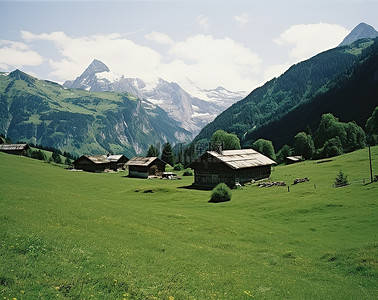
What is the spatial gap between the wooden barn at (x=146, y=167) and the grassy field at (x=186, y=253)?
7286cm

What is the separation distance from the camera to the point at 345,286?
1825 centimetres

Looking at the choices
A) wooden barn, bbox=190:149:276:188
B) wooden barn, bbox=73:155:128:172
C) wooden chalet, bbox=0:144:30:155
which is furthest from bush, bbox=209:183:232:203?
wooden chalet, bbox=0:144:30:155

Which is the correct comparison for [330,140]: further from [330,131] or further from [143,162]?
[143,162]

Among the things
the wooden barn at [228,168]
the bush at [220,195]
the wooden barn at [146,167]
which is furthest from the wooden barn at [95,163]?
the bush at [220,195]

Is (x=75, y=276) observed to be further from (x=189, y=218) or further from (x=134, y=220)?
(x=189, y=218)

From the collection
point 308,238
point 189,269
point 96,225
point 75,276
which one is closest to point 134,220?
point 96,225

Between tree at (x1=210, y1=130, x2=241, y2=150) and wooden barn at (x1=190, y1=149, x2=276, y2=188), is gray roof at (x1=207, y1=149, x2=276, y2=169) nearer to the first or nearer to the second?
wooden barn at (x1=190, y1=149, x2=276, y2=188)

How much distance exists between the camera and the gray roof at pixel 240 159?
75.6m

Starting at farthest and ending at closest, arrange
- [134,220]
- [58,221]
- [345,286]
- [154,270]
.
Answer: [134,220] → [58,221] → [345,286] → [154,270]

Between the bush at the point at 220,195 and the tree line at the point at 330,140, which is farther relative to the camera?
the tree line at the point at 330,140

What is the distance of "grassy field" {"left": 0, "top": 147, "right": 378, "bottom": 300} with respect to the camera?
46.0 ft

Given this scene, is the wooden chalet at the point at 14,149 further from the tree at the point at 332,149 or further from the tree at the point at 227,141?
the tree at the point at 332,149

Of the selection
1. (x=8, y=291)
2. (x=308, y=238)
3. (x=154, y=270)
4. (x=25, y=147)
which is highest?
(x=25, y=147)

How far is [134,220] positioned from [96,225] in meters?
5.71
